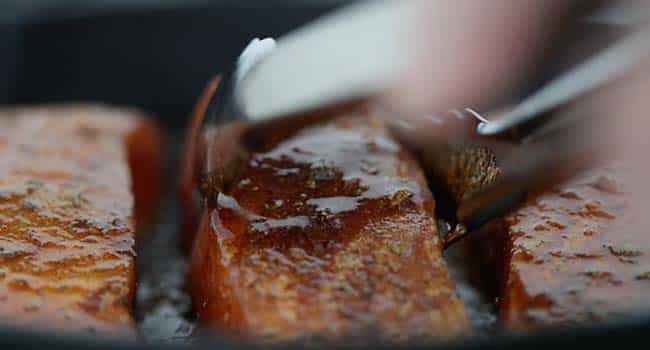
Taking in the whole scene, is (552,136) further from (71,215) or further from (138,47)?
(138,47)

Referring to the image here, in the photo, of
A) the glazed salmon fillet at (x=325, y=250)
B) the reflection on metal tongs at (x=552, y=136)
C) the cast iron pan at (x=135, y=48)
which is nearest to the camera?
the glazed salmon fillet at (x=325, y=250)

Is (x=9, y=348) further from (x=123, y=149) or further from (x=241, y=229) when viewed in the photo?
(x=123, y=149)

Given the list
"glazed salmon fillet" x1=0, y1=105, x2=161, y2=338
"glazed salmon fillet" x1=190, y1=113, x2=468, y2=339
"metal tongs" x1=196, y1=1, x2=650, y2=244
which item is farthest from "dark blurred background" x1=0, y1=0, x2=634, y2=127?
"glazed salmon fillet" x1=190, y1=113, x2=468, y2=339

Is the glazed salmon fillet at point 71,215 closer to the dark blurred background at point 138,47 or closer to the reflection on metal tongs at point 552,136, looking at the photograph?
the dark blurred background at point 138,47

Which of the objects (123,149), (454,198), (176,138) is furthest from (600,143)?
(176,138)

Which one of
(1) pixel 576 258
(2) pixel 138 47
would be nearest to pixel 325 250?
(1) pixel 576 258

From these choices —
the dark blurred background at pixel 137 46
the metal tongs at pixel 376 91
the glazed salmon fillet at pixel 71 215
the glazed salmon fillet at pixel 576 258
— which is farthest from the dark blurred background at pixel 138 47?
the glazed salmon fillet at pixel 576 258

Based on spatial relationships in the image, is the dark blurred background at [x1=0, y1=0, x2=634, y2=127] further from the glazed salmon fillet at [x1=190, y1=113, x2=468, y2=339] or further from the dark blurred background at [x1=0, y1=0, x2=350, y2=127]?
the glazed salmon fillet at [x1=190, y1=113, x2=468, y2=339]
